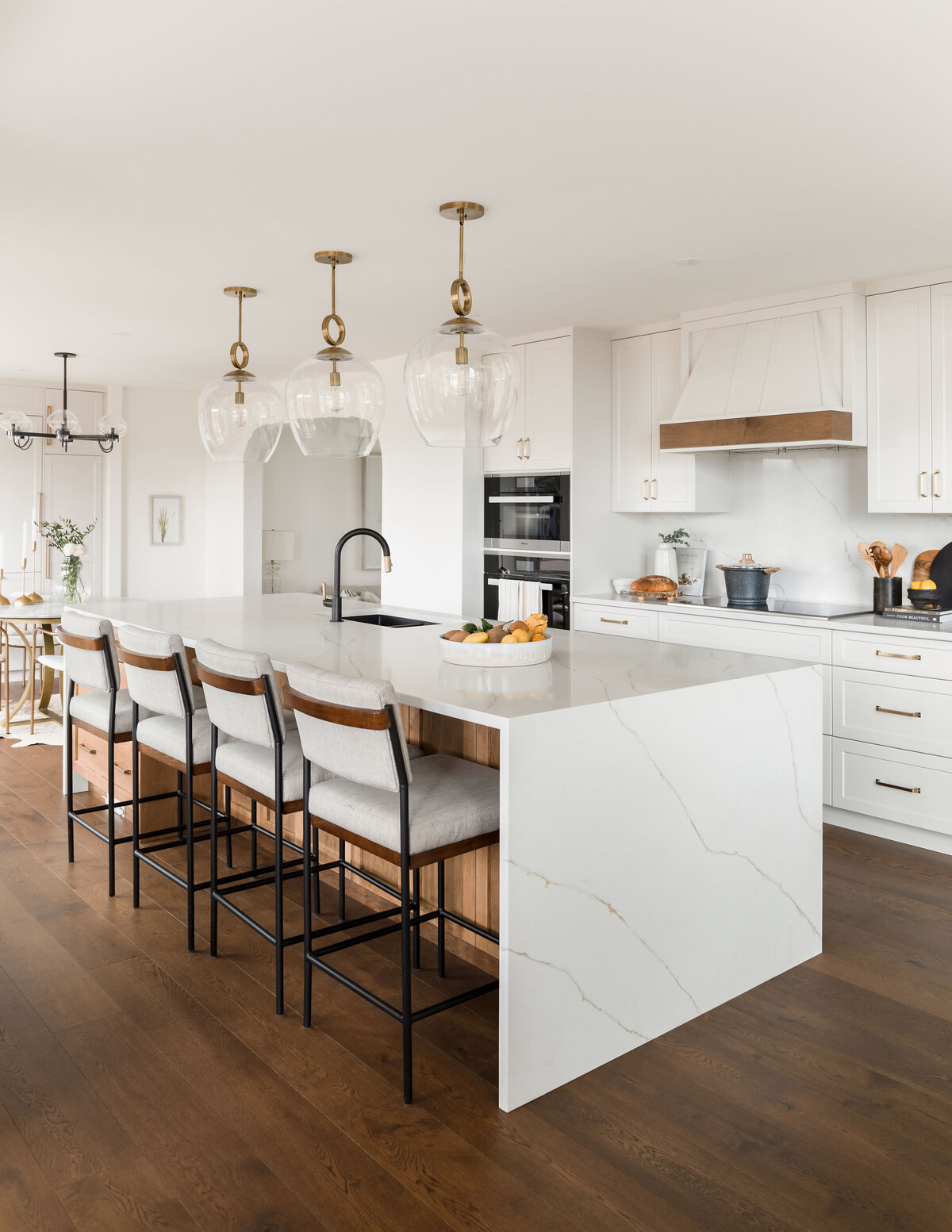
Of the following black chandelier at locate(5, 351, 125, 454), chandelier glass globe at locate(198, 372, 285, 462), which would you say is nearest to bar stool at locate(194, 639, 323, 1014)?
chandelier glass globe at locate(198, 372, 285, 462)

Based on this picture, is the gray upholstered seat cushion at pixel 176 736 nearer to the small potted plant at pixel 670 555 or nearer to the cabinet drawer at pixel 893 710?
the cabinet drawer at pixel 893 710

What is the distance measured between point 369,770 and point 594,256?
258 cm

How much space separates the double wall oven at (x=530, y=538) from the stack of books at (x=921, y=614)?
5.80 feet

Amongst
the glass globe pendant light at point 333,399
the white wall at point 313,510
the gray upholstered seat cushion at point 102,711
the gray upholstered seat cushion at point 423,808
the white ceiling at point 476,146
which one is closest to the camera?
the white ceiling at point 476,146

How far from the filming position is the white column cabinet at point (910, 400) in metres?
4.05

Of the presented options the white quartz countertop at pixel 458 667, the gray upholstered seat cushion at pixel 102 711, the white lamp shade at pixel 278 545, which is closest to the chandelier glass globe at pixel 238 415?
the white quartz countertop at pixel 458 667

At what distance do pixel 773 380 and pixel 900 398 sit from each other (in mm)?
579

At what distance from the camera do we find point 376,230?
349 cm

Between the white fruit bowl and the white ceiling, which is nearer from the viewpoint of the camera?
the white ceiling

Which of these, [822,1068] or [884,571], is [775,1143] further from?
[884,571]

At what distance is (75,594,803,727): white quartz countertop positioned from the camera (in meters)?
2.32

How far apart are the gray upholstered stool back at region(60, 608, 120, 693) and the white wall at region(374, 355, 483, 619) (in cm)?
276

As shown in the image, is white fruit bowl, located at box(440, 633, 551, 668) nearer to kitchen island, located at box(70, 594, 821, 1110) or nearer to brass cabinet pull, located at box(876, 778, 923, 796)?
kitchen island, located at box(70, 594, 821, 1110)

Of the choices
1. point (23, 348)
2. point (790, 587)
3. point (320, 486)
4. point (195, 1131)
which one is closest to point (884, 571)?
point (790, 587)
